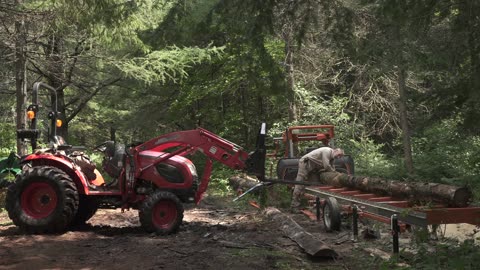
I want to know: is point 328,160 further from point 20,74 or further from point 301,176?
point 20,74

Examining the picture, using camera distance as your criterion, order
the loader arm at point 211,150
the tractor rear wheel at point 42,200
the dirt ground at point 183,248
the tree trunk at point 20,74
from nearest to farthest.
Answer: the dirt ground at point 183,248, the tractor rear wheel at point 42,200, the loader arm at point 211,150, the tree trunk at point 20,74

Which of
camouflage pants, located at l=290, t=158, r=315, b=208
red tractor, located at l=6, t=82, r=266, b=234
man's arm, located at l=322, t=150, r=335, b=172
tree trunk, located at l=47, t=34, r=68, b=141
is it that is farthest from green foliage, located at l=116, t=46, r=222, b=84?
man's arm, located at l=322, t=150, r=335, b=172

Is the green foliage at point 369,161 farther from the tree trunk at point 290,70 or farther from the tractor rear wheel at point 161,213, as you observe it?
the tractor rear wheel at point 161,213

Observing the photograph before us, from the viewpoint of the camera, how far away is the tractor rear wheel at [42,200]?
8531 millimetres

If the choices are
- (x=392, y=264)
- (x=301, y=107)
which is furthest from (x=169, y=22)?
(x=301, y=107)

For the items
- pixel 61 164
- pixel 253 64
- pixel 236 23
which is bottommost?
pixel 61 164

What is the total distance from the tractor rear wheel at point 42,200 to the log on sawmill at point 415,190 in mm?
5079

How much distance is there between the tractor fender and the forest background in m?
2.53

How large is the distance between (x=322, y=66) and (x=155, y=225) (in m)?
14.9

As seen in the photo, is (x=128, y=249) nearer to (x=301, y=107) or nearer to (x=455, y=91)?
(x=455, y=91)

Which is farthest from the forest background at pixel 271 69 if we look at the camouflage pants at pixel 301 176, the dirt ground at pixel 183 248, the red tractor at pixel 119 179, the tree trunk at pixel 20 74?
the dirt ground at pixel 183 248

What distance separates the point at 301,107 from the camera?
20484 mm

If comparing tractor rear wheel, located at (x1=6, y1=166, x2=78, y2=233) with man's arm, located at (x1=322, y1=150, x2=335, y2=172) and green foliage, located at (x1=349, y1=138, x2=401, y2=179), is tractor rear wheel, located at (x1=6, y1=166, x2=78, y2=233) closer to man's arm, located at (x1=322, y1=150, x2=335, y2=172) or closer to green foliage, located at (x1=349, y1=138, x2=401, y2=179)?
man's arm, located at (x1=322, y1=150, x2=335, y2=172)

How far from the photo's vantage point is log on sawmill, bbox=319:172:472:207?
6.36 m
